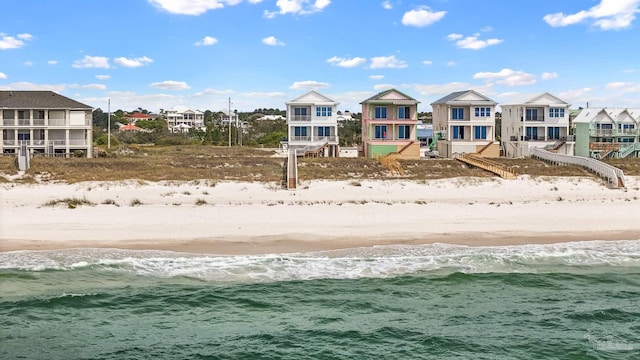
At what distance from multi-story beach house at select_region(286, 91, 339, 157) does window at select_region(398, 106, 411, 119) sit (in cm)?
566

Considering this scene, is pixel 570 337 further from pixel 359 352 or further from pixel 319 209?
pixel 319 209

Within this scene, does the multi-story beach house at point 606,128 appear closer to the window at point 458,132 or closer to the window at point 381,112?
the window at point 458,132

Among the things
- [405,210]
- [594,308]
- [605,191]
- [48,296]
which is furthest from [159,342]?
[605,191]

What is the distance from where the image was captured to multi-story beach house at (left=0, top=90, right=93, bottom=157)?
5109 centimetres

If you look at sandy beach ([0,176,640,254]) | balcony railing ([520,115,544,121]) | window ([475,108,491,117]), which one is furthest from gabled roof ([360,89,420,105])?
sandy beach ([0,176,640,254])

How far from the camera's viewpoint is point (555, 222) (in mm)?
30562

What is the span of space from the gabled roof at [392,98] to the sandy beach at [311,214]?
16.2m

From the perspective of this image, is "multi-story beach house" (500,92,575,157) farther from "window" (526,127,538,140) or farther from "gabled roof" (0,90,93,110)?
"gabled roof" (0,90,93,110)

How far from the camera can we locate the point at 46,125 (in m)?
51.7

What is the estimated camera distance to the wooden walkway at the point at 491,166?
40.6m

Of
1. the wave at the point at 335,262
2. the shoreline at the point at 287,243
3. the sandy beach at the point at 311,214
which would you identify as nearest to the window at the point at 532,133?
the sandy beach at the point at 311,214

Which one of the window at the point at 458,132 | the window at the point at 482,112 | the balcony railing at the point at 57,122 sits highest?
the window at the point at 482,112

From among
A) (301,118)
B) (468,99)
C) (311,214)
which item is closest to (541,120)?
(468,99)

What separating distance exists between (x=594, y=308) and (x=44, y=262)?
19.6 meters
